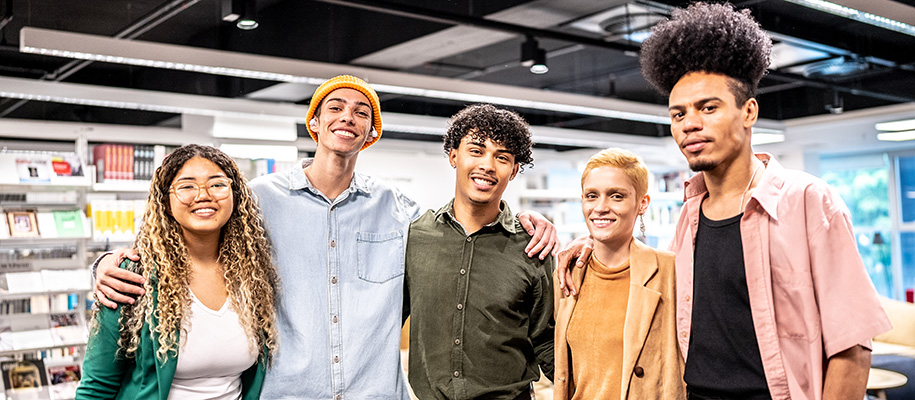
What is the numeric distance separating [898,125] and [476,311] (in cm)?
932

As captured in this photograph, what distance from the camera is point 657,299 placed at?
7.14 ft

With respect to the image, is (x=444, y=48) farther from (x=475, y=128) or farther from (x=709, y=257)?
(x=709, y=257)

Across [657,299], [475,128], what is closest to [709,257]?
[657,299]

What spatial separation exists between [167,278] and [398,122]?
5864 millimetres

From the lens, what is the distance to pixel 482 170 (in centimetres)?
241

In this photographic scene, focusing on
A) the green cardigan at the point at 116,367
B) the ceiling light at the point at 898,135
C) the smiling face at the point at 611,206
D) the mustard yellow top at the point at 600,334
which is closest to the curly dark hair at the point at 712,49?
the smiling face at the point at 611,206

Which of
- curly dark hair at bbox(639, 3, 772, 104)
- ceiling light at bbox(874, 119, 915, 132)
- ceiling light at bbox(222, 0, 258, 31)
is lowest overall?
curly dark hair at bbox(639, 3, 772, 104)

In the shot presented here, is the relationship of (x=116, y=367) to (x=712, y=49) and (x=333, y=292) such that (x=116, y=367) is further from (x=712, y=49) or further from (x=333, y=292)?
(x=712, y=49)

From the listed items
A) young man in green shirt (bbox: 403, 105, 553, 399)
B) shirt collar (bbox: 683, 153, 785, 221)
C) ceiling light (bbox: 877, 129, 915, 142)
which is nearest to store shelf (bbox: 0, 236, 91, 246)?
young man in green shirt (bbox: 403, 105, 553, 399)

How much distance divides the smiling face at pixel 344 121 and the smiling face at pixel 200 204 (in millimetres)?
393

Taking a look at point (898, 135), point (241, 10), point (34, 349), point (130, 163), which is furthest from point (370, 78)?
point (898, 135)

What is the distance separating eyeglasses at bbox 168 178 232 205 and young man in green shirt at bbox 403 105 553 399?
669 millimetres

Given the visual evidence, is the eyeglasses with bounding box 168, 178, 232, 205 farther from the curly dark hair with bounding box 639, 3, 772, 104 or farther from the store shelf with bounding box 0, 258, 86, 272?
the store shelf with bounding box 0, 258, 86, 272

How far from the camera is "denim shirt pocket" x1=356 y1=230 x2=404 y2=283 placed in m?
2.43
